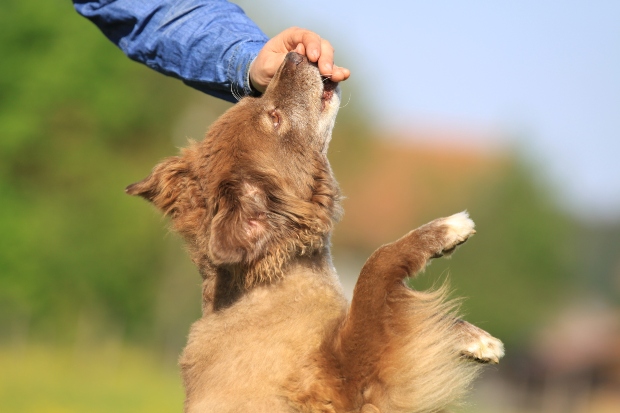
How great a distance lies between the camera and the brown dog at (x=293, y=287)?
5.32 meters

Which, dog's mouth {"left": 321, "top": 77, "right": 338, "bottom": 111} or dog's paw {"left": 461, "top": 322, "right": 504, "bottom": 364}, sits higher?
dog's mouth {"left": 321, "top": 77, "right": 338, "bottom": 111}

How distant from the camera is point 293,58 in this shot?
6.11 meters

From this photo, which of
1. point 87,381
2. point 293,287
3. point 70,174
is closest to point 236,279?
point 293,287

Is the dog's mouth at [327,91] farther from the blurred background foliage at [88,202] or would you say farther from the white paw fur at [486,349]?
the blurred background foliage at [88,202]

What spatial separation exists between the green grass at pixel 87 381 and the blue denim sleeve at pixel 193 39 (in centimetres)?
1047

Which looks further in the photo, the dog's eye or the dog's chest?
the dog's eye

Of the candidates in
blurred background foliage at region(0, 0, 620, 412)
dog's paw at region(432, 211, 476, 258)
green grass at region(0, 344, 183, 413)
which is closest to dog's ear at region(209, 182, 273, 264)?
dog's paw at region(432, 211, 476, 258)

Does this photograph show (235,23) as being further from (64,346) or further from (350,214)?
(350,214)

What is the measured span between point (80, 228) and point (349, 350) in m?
29.2

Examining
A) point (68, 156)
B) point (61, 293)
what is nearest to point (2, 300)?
point (61, 293)

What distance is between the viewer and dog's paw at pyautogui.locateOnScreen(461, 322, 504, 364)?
17.8 ft

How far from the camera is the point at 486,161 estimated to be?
178 feet

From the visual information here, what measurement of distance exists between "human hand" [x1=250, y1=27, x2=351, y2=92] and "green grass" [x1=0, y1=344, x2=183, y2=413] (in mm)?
10980

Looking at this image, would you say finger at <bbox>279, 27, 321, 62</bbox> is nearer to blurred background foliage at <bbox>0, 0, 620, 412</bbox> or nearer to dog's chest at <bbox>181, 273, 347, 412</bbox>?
dog's chest at <bbox>181, 273, 347, 412</bbox>
